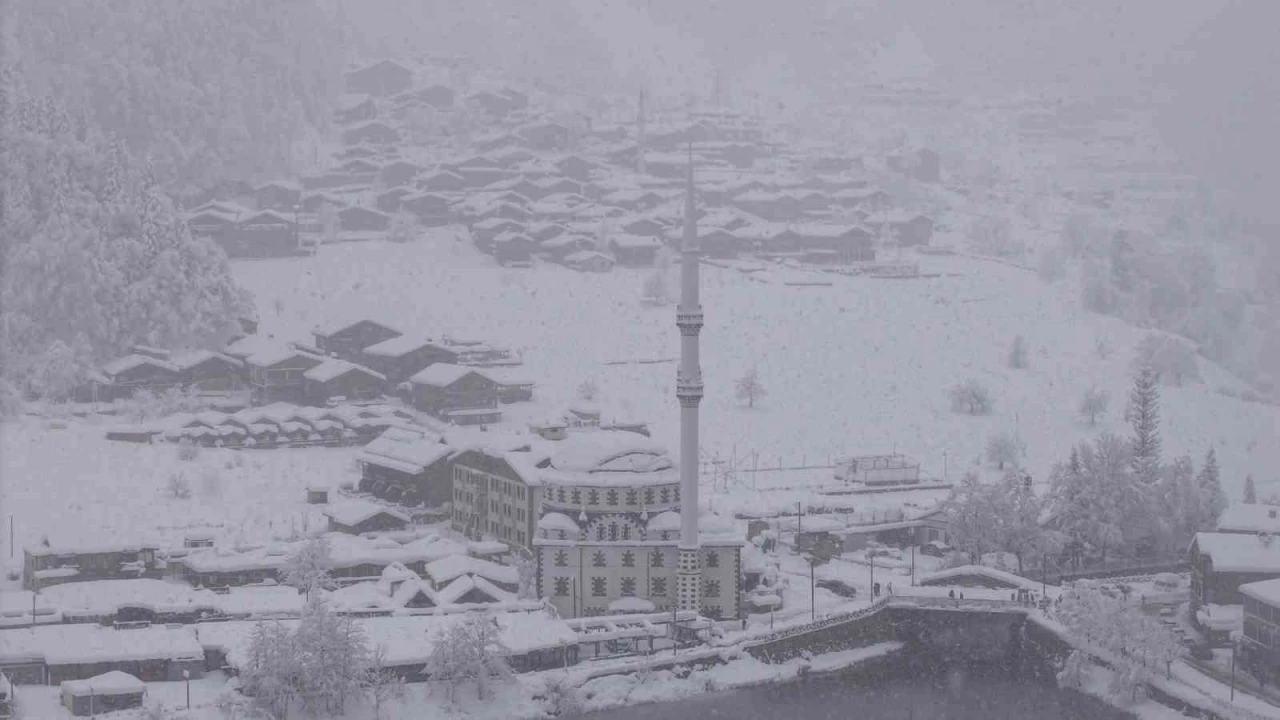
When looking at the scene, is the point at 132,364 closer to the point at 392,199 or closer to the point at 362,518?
the point at 362,518

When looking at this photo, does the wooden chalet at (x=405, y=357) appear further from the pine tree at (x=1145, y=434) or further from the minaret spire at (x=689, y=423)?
the pine tree at (x=1145, y=434)

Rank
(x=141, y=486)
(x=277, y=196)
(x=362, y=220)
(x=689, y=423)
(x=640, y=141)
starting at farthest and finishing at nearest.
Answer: (x=640, y=141), (x=277, y=196), (x=362, y=220), (x=141, y=486), (x=689, y=423)

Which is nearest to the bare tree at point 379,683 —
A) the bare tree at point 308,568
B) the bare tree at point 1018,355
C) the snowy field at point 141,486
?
the bare tree at point 308,568

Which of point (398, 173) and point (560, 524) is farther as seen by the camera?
point (398, 173)

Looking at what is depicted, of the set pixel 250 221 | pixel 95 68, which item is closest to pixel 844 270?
pixel 250 221

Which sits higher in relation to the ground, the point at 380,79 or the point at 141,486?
the point at 380,79

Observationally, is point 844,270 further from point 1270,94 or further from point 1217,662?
point 1217,662

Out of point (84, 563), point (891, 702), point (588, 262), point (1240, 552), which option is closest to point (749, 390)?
point (588, 262)

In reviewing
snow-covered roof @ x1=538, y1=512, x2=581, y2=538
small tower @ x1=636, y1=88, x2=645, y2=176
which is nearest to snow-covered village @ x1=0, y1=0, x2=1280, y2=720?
snow-covered roof @ x1=538, y1=512, x2=581, y2=538
